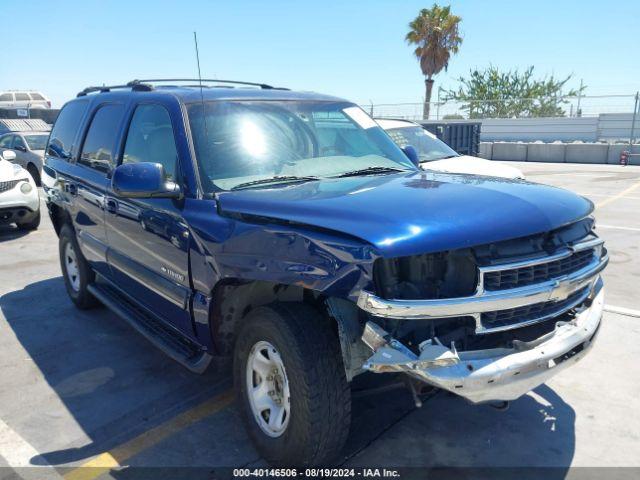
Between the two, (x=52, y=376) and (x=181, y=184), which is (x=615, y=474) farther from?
(x=52, y=376)

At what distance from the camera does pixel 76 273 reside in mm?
5316

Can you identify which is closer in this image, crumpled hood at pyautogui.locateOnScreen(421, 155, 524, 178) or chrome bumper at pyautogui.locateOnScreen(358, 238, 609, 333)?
chrome bumper at pyautogui.locateOnScreen(358, 238, 609, 333)

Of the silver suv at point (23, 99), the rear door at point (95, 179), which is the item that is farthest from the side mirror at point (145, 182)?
the silver suv at point (23, 99)

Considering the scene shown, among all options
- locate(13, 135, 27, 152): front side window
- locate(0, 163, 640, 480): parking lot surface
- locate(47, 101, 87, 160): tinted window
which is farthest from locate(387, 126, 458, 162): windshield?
locate(13, 135, 27, 152): front side window

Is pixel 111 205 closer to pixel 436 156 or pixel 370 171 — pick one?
pixel 370 171

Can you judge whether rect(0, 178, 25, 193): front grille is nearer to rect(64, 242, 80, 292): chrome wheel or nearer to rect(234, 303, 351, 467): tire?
rect(64, 242, 80, 292): chrome wheel

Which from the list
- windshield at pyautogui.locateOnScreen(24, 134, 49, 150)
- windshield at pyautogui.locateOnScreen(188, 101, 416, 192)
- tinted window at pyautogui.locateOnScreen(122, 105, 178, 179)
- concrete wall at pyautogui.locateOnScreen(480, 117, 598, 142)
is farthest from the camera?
concrete wall at pyautogui.locateOnScreen(480, 117, 598, 142)

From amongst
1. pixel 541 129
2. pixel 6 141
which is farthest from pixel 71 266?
pixel 541 129

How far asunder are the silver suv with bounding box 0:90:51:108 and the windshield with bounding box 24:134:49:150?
2319 cm

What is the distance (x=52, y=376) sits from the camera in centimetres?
398

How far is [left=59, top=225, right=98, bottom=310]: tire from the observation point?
507 centimetres

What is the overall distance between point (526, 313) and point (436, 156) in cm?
767

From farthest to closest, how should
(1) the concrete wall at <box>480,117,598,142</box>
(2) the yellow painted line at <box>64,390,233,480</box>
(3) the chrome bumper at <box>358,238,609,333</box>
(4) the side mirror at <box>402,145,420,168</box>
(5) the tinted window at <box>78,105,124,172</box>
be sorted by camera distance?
(1) the concrete wall at <box>480,117,598,142</box>, (4) the side mirror at <box>402,145,420,168</box>, (5) the tinted window at <box>78,105,124,172</box>, (2) the yellow painted line at <box>64,390,233,480</box>, (3) the chrome bumper at <box>358,238,609,333</box>

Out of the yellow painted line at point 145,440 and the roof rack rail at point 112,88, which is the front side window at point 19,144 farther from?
the yellow painted line at point 145,440
